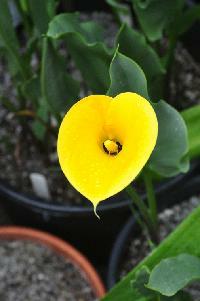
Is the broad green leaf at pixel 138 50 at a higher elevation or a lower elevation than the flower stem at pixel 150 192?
higher

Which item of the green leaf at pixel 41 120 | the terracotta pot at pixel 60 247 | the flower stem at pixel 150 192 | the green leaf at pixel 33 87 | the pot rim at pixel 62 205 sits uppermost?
the green leaf at pixel 33 87

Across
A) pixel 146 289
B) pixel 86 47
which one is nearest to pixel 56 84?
pixel 86 47

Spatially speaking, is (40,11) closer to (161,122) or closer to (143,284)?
(161,122)

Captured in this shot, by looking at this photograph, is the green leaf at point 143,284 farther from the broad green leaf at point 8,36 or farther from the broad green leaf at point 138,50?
the broad green leaf at point 8,36

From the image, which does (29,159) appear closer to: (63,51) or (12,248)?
(12,248)

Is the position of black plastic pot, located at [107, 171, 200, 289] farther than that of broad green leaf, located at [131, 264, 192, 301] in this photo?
Yes

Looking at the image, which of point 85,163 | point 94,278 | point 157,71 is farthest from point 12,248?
point 85,163

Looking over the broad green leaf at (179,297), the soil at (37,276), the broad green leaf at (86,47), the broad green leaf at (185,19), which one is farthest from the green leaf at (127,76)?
the soil at (37,276)

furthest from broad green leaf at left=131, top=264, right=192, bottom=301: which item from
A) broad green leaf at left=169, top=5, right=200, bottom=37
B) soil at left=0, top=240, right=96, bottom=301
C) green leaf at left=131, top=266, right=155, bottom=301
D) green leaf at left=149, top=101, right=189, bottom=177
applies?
broad green leaf at left=169, top=5, right=200, bottom=37

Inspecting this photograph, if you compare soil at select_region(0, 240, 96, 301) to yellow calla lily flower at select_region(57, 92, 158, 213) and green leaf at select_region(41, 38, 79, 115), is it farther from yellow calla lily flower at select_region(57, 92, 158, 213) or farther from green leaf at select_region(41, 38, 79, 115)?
yellow calla lily flower at select_region(57, 92, 158, 213)
